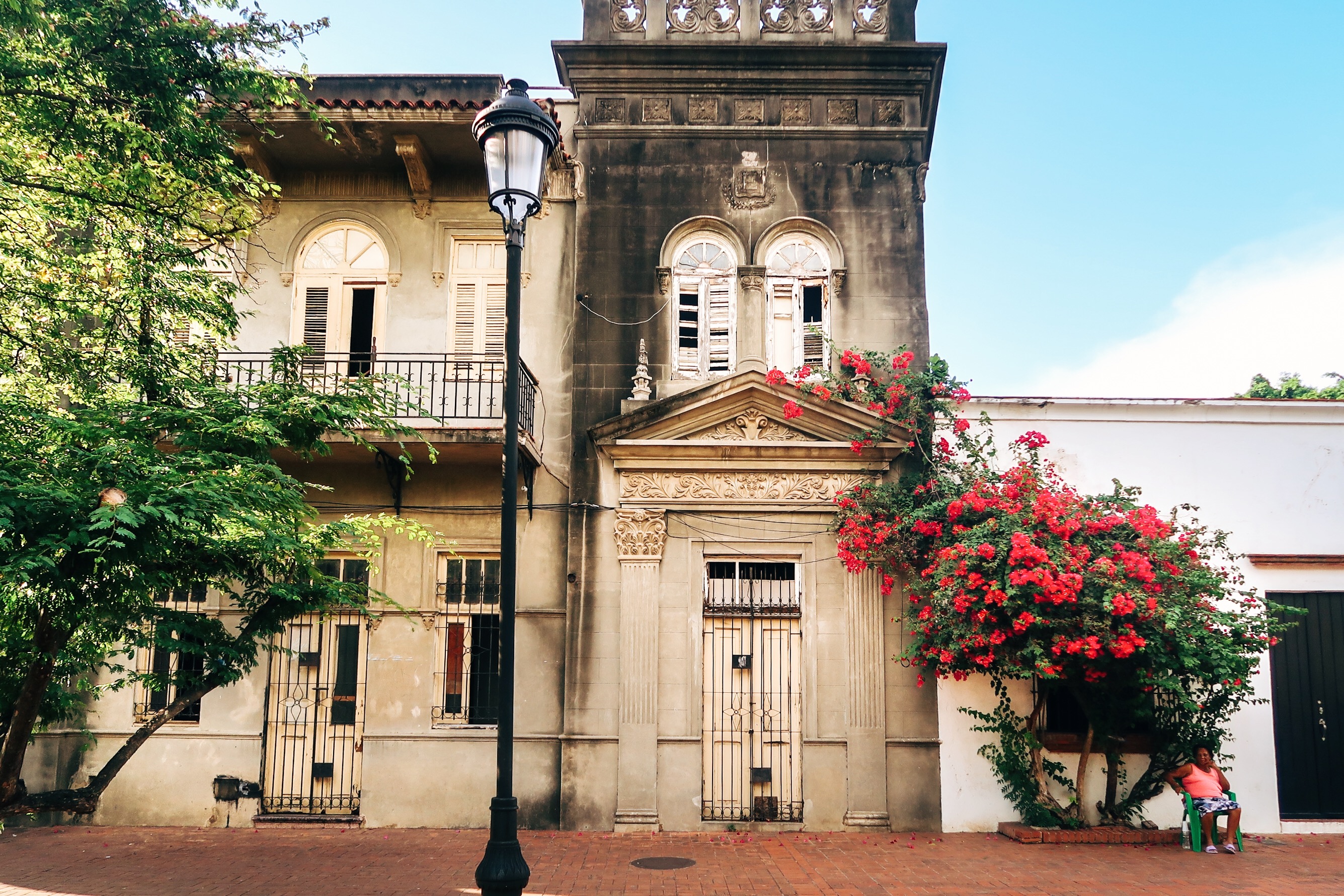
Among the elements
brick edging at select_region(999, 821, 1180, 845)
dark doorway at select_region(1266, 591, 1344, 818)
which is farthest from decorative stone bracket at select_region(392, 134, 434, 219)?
dark doorway at select_region(1266, 591, 1344, 818)

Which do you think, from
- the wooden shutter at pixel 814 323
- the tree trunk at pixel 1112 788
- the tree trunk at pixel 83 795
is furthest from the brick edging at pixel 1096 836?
the tree trunk at pixel 83 795

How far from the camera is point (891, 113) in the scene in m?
12.6

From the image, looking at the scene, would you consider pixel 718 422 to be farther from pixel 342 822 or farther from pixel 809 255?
pixel 342 822

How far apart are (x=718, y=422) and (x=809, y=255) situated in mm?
2704

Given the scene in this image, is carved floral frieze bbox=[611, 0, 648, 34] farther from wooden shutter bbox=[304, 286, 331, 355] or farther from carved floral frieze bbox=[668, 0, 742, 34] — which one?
wooden shutter bbox=[304, 286, 331, 355]

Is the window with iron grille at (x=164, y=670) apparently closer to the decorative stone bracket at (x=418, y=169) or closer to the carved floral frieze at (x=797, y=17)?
the decorative stone bracket at (x=418, y=169)

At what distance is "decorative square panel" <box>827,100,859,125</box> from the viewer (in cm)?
1264

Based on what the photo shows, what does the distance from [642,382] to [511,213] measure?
18.6 ft

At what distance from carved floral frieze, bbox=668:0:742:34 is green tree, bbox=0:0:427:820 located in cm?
603

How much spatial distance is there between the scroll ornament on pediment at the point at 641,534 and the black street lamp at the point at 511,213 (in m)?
5.28

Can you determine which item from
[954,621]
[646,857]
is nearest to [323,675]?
[646,857]

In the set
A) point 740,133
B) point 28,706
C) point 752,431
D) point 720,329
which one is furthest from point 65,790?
point 740,133

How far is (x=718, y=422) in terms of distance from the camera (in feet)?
38.6

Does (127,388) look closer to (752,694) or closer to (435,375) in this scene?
(435,375)
